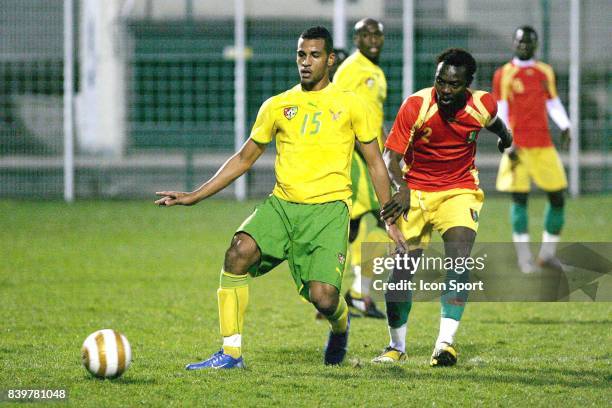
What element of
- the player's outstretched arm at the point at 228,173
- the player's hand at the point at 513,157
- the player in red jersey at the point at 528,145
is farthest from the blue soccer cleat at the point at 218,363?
the player's hand at the point at 513,157

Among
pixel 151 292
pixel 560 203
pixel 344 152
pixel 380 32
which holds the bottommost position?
pixel 151 292

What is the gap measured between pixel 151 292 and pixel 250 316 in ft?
5.46

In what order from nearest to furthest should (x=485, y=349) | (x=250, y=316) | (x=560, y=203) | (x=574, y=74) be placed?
(x=485, y=349), (x=250, y=316), (x=560, y=203), (x=574, y=74)

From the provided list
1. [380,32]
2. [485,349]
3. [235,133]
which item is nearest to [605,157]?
[235,133]

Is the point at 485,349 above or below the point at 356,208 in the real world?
below

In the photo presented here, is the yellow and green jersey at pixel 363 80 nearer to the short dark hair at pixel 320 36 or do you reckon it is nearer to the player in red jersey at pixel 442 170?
the player in red jersey at pixel 442 170

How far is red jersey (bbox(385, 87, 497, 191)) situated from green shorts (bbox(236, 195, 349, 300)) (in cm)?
77

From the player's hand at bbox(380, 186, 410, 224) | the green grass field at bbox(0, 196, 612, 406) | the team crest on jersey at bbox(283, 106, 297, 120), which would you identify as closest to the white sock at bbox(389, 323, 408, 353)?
the green grass field at bbox(0, 196, 612, 406)

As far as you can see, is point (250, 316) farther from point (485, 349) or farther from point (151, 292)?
point (485, 349)

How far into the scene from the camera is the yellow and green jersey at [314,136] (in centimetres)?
677

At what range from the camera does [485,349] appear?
780 cm

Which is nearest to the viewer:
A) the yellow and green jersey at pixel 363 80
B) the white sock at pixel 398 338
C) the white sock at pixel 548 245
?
the white sock at pixel 398 338

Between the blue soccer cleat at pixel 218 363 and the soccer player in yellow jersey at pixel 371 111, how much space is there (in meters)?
2.91

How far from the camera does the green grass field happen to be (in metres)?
6.16
